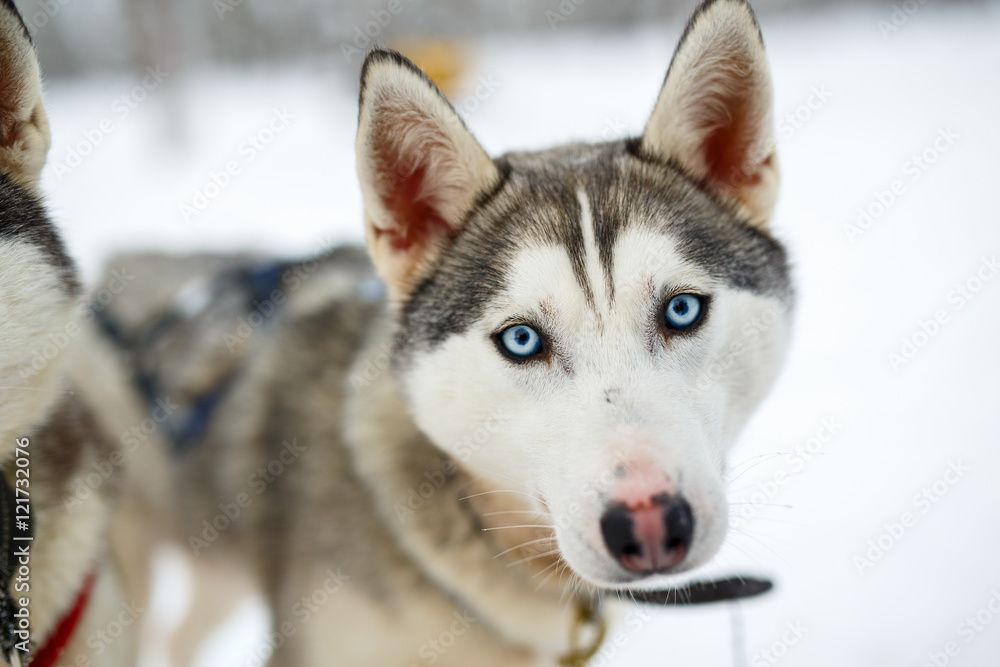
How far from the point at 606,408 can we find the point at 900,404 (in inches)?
101

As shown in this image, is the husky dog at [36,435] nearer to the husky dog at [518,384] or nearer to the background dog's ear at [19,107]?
the background dog's ear at [19,107]

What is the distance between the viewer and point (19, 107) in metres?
1.24

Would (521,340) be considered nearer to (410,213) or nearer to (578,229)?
(578,229)

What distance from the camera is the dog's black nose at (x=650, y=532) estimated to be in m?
1.05

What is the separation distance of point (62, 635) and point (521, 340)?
119 centimetres

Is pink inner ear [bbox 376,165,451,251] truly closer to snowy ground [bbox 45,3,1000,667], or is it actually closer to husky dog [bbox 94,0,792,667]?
husky dog [bbox 94,0,792,667]

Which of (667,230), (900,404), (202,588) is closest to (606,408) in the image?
(667,230)

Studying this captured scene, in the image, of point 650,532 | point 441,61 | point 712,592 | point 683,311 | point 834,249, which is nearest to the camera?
point 650,532

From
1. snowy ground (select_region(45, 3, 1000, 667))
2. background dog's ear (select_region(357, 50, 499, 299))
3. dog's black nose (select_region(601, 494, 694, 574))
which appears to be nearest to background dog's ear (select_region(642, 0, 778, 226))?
snowy ground (select_region(45, 3, 1000, 667))

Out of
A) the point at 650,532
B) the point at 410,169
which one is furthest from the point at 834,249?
the point at 650,532

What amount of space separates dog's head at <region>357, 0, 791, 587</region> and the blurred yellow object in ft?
21.6

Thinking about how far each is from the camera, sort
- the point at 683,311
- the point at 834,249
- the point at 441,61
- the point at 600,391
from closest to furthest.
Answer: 1. the point at 600,391
2. the point at 683,311
3. the point at 834,249
4. the point at 441,61

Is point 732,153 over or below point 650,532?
over

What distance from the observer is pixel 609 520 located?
1073 millimetres
